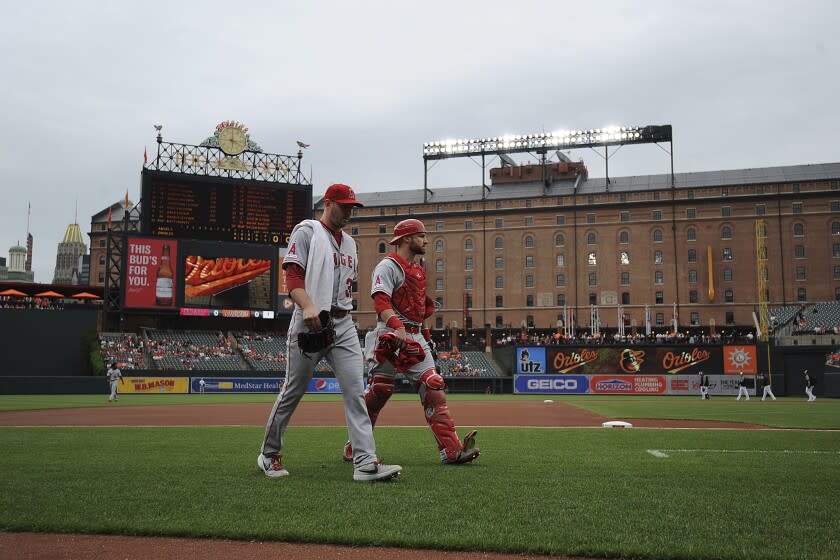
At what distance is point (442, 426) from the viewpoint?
302 inches

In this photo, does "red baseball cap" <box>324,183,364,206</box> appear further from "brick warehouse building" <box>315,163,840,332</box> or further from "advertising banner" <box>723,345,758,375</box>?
"brick warehouse building" <box>315,163,840,332</box>

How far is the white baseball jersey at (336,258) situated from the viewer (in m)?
6.64

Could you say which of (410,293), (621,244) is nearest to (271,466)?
(410,293)

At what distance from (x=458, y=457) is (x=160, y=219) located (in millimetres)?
49700

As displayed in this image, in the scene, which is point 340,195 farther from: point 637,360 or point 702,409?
point 637,360

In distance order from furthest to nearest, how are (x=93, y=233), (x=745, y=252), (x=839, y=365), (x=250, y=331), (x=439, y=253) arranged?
(x=93, y=233)
(x=439, y=253)
(x=745, y=252)
(x=250, y=331)
(x=839, y=365)

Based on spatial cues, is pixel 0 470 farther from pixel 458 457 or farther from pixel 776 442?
pixel 776 442

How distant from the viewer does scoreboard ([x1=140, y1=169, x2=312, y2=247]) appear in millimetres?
52688

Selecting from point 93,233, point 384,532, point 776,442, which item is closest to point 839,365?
point 776,442

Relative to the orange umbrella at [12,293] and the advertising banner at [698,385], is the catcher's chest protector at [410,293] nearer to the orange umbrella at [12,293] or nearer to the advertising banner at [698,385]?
the advertising banner at [698,385]

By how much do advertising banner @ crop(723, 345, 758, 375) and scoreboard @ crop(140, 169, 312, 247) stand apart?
30.2 m

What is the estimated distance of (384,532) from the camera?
4328 mm

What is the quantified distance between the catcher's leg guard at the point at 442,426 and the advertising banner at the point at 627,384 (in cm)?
4134

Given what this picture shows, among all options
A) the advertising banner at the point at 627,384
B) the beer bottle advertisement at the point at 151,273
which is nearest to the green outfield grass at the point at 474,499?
the advertising banner at the point at 627,384
